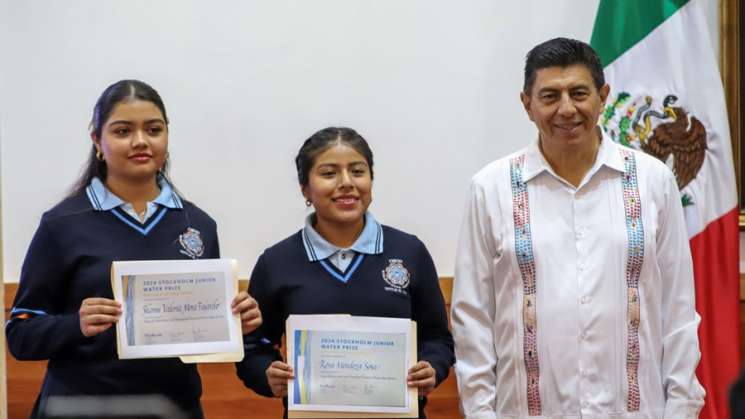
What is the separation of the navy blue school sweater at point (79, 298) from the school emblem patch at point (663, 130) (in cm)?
214

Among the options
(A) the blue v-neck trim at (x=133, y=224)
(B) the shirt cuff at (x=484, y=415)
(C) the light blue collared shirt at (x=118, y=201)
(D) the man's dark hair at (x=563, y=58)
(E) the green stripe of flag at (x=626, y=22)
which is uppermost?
(E) the green stripe of flag at (x=626, y=22)

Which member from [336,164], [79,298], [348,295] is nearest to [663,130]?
[336,164]

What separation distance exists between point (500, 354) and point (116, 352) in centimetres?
108

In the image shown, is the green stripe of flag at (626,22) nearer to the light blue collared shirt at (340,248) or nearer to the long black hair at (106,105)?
the light blue collared shirt at (340,248)

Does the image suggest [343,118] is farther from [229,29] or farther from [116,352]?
[116,352]

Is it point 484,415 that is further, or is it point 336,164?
point 336,164

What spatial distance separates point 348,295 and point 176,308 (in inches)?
19.0

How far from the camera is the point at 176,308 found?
2.52 meters

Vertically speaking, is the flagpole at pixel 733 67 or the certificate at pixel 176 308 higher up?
the flagpole at pixel 733 67

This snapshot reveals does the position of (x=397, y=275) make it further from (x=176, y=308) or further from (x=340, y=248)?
(x=176, y=308)

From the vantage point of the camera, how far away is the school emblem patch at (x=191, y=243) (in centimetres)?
263

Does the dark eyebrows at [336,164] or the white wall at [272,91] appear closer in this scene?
the dark eyebrows at [336,164]

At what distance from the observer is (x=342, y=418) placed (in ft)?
8.21

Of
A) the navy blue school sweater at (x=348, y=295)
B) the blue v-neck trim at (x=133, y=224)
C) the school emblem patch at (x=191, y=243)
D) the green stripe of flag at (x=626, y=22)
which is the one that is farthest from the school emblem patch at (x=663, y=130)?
the blue v-neck trim at (x=133, y=224)
